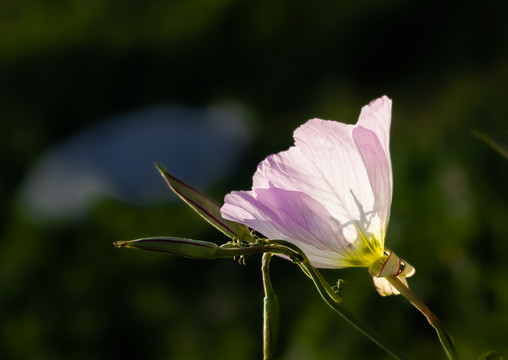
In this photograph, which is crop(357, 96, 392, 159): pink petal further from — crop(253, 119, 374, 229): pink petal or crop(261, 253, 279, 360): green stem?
crop(261, 253, 279, 360): green stem

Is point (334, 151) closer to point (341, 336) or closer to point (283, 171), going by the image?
point (283, 171)

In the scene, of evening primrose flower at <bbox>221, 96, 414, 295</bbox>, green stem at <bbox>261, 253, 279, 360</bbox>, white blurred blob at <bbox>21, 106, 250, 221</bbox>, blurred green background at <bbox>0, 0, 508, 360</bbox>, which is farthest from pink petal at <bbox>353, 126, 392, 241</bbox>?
white blurred blob at <bbox>21, 106, 250, 221</bbox>

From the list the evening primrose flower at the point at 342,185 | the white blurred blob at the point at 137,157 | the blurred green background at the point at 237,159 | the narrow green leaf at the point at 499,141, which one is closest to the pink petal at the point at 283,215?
the evening primrose flower at the point at 342,185

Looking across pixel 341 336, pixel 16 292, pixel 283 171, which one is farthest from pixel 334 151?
pixel 16 292

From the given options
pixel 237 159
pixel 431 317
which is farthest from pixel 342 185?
pixel 237 159

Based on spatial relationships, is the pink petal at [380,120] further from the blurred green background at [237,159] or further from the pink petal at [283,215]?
the blurred green background at [237,159]
